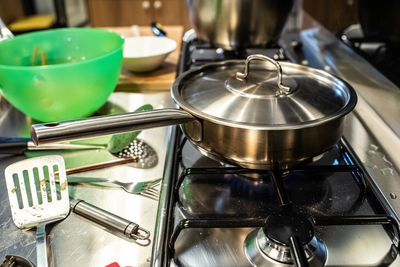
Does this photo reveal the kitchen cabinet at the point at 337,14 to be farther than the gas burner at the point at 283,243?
Yes

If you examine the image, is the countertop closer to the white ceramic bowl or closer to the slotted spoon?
the slotted spoon

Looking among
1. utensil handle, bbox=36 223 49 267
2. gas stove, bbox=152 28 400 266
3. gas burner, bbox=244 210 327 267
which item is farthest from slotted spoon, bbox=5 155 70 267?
gas burner, bbox=244 210 327 267

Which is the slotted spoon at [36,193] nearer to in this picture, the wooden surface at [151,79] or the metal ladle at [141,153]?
the metal ladle at [141,153]

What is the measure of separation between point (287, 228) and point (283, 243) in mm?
20

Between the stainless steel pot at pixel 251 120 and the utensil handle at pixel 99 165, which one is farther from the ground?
the stainless steel pot at pixel 251 120

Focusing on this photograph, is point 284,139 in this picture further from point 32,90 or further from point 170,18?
point 170,18

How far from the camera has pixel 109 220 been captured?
1.61ft

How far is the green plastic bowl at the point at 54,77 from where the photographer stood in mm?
667

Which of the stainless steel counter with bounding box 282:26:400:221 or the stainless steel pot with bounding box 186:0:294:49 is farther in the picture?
the stainless steel pot with bounding box 186:0:294:49

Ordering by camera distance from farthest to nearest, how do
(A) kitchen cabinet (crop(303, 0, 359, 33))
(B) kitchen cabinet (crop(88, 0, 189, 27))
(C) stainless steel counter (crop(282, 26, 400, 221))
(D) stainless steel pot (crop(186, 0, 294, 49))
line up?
(B) kitchen cabinet (crop(88, 0, 189, 27))
(A) kitchen cabinet (crop(303, 0, 359, 33))
(D) stainless steel pot (crop(186, 0, 294, 49))
(C) stainless steel counter (crop(282, 26, 400, 221))

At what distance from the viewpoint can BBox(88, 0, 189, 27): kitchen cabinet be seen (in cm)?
224

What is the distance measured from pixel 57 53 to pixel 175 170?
1.46ft

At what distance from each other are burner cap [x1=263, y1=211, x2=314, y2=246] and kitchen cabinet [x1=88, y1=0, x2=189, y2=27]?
1.97 meters

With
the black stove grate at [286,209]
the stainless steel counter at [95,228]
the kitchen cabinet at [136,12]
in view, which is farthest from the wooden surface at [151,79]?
the kitchen cabinet at [136,12]
